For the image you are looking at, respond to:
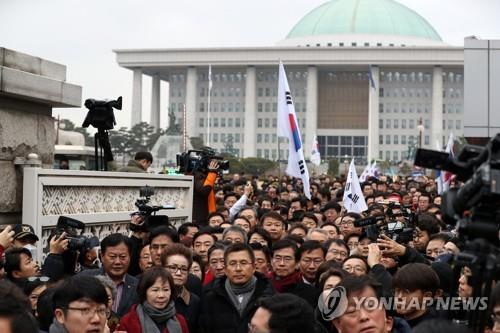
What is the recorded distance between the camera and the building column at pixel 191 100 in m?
94.6

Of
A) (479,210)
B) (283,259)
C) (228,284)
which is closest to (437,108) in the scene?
(283,259)

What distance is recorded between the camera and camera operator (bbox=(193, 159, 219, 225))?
35.8ft

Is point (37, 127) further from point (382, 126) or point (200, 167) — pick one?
point (382, 126)

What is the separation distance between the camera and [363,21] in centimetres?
9869

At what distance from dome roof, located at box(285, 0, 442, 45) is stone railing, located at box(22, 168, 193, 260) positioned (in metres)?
88.9

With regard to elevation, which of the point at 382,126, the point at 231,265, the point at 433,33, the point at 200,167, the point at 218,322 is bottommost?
the point at 218,322

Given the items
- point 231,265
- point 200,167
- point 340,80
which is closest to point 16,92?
point 231,265

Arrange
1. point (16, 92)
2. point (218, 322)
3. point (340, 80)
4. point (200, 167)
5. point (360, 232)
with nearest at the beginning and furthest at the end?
point (218, 322)
point (16, 92)
point (360, 232)
point (200, 167)
point (340, 80)

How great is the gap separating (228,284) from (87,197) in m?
3.41

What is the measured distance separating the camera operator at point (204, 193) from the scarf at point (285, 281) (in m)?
4.64

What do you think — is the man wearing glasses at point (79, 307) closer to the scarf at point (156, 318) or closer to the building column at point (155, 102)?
the scarf at point (156, 318)

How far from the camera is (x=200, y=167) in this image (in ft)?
37.1

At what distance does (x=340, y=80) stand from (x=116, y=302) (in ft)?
306

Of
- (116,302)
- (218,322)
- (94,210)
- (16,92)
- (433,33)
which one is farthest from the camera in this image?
(433,33)
